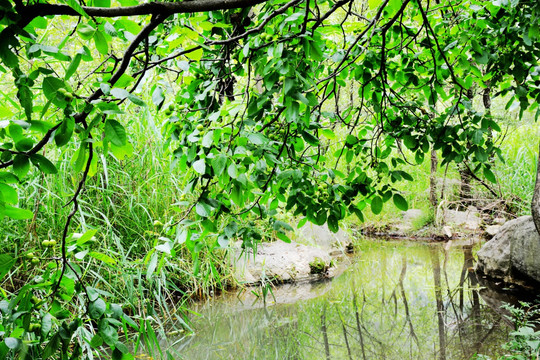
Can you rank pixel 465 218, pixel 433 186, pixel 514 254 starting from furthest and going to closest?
pixel 433 186 → pixel 465 218 → pixel 514 254

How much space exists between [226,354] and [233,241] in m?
1.27

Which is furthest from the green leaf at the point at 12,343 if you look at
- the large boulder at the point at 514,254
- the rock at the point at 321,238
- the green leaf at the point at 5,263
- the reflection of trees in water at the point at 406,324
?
the rock at the point at 321,238

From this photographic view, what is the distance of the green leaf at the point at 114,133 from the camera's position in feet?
1.98

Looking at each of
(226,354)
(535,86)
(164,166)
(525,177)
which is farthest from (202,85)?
(525,177)

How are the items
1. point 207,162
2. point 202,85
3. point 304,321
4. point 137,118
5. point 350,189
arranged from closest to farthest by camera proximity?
point 207,162
point 202,85
point 350,189
point 304,321
point 137,118

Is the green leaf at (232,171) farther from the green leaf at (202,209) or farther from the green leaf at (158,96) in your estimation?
the green leaf at (158,96)

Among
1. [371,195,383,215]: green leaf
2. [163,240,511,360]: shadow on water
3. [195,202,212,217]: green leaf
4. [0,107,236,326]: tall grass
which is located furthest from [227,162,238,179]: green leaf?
[163,240,511,360]: shadow on water

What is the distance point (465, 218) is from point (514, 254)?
254 cm

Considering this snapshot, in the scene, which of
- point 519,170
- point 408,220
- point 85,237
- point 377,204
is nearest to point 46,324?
point 85,237

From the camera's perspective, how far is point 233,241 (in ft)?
11.8

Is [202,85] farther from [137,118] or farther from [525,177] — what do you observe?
[525,177]

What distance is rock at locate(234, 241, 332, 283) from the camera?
11.8ft

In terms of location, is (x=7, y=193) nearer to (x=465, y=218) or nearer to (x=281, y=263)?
(x=281, y=263)

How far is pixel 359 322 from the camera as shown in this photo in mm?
2832
